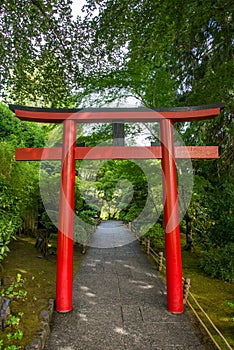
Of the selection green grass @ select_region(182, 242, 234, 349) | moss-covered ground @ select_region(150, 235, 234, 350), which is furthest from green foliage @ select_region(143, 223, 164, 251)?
green grass @ select_region(182, 242, 234, 349)

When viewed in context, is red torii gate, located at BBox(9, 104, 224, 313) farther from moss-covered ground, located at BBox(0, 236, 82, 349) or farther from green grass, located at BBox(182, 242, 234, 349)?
green grass, located at BBox(182, 242, 234, 349)

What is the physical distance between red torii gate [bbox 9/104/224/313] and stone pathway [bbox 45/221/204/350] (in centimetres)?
41

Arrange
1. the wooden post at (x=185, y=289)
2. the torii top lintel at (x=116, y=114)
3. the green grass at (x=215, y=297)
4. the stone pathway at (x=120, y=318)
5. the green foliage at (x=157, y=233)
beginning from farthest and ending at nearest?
the green foliage at (x=157, y=233) → the torii top lintel at (x=116, y=114) → the wooden post at (x=185, y=289) → the green grass at (x=215, y=297) → the stone pathway at (x=120, y=318)

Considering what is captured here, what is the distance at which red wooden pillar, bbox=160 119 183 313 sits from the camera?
15.4 ft

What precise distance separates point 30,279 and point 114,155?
11.7ft

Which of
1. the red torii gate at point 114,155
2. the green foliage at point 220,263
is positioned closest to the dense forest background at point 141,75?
the green foliage at point 220,263

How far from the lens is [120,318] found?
4.40 meters

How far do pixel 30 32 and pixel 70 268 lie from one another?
6.00 m

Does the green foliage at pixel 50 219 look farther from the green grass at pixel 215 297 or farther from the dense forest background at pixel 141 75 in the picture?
the green grass at pixel 215 297

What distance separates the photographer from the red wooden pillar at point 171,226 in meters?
4.69

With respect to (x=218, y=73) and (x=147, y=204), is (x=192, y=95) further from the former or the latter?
(x=147, y=204)

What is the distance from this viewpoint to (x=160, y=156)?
17.3ft

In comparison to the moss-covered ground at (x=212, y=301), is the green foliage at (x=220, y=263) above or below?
above

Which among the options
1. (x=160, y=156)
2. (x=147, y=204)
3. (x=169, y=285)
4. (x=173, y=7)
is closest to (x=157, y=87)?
(x=173, y=7)
